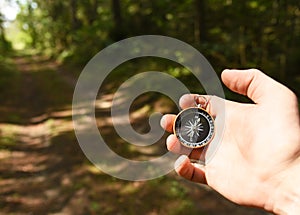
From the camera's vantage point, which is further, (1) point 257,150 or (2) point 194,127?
(2) point 194,127

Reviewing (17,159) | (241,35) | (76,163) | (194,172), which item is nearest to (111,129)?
(76,163)

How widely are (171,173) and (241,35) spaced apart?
5.56 metres

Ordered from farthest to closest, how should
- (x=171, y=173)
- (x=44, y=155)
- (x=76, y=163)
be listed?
(x=44, y=155)
(x=76, y=163)
(x=171, y=173)

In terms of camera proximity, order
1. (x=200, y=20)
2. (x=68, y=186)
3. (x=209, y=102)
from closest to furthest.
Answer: (x=209, y=102) → (x=68, y=186) → (x=200, y=20)

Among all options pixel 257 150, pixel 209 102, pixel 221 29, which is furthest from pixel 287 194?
pixel 221 29

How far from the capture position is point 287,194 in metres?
2.56

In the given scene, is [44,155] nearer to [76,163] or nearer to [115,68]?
[76,163]

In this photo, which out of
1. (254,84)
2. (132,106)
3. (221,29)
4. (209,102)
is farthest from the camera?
(221,29)

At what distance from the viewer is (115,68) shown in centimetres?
1436

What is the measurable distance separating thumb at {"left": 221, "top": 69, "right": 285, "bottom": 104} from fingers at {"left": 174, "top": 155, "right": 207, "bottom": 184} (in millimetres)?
928

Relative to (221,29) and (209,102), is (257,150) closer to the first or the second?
(209,102)

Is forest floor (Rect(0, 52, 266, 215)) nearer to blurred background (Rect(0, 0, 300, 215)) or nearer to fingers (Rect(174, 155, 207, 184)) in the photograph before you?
blurred background (Rect(0, 0, 300, 215))

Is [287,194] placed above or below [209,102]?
below

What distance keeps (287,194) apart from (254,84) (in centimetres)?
107
